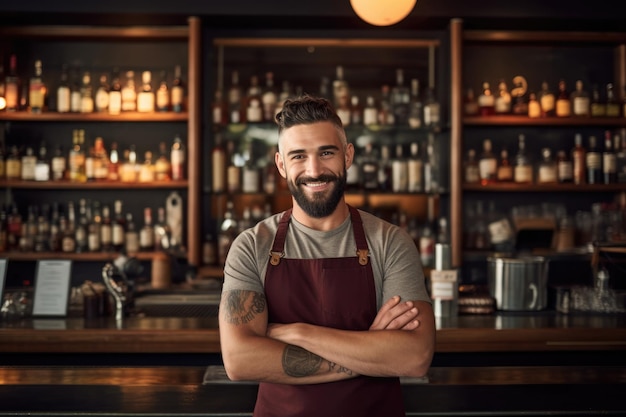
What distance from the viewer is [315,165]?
59.5 inches

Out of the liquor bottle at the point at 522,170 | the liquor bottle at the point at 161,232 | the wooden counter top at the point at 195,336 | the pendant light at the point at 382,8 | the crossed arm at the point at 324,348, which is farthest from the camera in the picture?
the liquor bottle at the point at 522,170

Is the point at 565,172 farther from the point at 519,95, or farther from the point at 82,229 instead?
the point at 82,229

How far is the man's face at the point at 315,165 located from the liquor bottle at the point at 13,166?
9.75 ft

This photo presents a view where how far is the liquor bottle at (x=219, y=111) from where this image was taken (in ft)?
13.1

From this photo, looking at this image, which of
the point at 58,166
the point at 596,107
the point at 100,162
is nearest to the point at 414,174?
the point at 596,107

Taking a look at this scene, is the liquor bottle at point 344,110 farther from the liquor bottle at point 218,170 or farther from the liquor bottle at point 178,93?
the liquor bottle at point 178,93

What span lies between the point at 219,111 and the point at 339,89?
2.35ft

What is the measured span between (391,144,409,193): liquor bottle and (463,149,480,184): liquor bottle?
345mm

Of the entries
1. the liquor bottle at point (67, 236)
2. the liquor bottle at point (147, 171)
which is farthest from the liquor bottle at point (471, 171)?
the liquor bottle at point (67, 236)

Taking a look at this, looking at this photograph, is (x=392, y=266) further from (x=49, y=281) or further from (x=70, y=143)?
(x=70, y=143)

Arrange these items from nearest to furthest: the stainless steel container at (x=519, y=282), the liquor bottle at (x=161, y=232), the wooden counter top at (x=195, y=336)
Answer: the wooden counter top at (x=195, y=336) < the stainless steel container at (x=519, y=282) < the liquor bottle at (x=161, y=232)

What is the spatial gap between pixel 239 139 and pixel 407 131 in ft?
3.32

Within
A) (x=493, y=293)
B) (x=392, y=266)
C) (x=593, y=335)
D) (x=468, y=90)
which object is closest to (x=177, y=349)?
(x=392, y=266)

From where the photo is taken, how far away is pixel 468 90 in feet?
13.7
